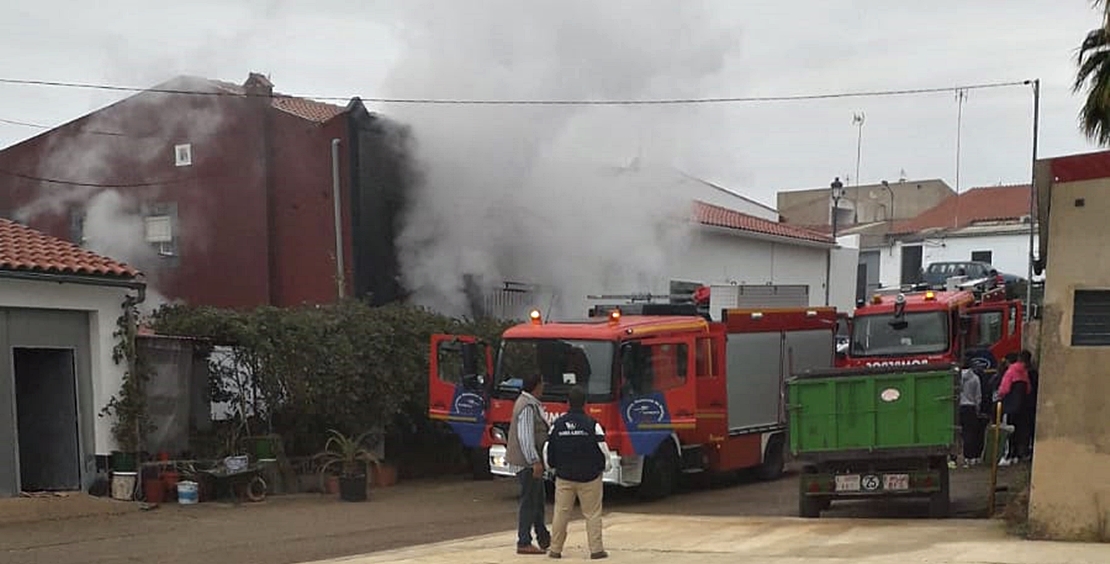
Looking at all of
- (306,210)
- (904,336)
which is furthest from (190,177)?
(904,336)

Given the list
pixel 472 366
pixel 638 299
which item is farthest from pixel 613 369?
pixel 638 299

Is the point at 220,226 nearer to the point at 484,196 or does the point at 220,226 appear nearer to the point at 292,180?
the point at 292,180

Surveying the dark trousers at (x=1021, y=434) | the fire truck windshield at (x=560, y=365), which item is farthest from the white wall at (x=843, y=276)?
the fire truck windshield at (x=560, y=365)

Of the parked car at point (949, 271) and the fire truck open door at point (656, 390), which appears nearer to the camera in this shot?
the fire truck open door at point (656, 390)

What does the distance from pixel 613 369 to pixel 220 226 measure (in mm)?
12296

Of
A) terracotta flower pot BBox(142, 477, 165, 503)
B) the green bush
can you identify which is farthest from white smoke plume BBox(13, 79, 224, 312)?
terracotta flower pot BBox(142, 477, 165, 503)

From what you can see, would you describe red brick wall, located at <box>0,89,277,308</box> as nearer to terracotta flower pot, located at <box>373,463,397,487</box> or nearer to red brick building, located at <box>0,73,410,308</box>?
red brick building, located at <box>0,73,410,308</box>

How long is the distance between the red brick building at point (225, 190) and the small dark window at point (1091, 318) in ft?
46.9

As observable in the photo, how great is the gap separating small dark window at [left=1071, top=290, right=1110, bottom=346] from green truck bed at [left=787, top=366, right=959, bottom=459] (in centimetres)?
174

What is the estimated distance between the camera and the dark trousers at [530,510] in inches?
413

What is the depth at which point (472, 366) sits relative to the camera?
1529cm

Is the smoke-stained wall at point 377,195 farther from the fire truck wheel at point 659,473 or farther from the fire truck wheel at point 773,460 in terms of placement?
the fire truck wheel at point 659,473

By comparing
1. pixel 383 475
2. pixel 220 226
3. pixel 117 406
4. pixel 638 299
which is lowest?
pixel 383 475

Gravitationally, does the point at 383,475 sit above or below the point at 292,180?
below
